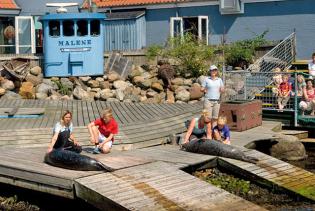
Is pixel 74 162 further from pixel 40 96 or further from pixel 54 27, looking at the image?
pixel 54 27

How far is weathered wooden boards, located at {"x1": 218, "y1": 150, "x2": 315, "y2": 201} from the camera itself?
1206cm

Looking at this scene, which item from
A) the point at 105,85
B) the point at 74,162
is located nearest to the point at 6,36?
the point at 105,85

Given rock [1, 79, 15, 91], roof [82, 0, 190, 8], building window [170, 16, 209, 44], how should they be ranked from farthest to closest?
1. roof [82, 0, 190, 8]
2. building window [170, 16, 209, 44]
3. rock [1, 79, 15, 91]

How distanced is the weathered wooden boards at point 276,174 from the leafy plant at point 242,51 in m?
11.3

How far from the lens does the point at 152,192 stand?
1063 centimetres

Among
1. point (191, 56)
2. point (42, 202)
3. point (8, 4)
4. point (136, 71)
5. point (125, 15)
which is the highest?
point (8, 4)

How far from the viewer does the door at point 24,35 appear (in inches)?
1240

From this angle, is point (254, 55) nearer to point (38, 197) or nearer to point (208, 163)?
point (208, 163)

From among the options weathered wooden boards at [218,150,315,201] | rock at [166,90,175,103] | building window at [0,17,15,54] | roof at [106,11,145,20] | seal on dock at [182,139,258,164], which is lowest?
weathered wooden boards at [218,150,315,201]

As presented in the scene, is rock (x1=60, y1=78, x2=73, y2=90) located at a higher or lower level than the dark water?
higher

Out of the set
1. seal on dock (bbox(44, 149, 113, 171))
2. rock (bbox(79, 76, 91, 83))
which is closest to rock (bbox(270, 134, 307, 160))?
seal on dock (bbox(44, 149, 113, 171))

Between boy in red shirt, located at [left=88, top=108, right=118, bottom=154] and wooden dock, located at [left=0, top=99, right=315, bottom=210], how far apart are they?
0.27 metres

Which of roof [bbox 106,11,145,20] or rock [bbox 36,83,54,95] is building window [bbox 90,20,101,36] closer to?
rock [bbox 36,83,54,95]

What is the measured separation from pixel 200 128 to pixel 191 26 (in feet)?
51.1
